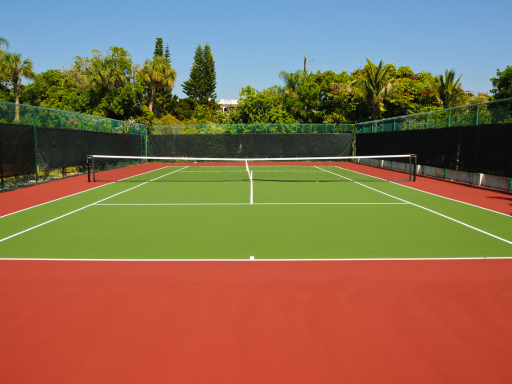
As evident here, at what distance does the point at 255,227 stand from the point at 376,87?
30222 millimetres

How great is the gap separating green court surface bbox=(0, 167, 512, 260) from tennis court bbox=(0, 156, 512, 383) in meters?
0.06

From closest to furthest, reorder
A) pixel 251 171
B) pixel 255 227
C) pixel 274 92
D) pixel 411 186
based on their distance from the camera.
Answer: pixel 255 227
pixel 411 186
pixel 251 171
pixel 274 92

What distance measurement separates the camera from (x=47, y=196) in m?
12.7

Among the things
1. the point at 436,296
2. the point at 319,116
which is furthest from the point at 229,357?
the point at 319,116

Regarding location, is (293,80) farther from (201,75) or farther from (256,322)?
(256,322)

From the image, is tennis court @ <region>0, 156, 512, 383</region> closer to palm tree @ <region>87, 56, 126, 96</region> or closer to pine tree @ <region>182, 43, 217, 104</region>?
palm tree @ <region>87, 56, 126, 96</region>

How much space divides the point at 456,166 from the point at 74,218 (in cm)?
1426

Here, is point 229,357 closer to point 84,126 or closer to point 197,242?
point 197,242

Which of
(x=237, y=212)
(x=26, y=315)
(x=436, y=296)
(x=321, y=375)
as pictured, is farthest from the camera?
(x=237, y=212)

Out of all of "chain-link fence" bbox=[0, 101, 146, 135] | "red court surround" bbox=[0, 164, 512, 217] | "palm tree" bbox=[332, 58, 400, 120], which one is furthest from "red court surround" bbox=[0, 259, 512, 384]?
"palm tree" bbox=[332, 58, 400, 120]

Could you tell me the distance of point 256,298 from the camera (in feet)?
15.3

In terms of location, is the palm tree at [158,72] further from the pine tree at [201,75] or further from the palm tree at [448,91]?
the palm tree at [448,91]

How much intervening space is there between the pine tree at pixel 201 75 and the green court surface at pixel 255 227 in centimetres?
6114

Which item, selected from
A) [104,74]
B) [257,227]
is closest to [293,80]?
[104,74]
